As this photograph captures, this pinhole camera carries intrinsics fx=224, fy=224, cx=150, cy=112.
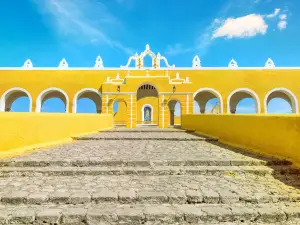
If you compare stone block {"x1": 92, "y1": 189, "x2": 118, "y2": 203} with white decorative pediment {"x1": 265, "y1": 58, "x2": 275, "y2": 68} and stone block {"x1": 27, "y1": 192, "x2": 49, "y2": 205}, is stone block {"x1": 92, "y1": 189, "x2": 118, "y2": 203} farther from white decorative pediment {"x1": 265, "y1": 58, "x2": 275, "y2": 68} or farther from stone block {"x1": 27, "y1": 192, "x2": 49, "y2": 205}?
white decorative pediment {"x1": 265, "y1": 58, "x2": 275, "y2": 68}

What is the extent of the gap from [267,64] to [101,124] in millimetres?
16625

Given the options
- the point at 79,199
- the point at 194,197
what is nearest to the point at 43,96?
the point at 79,199

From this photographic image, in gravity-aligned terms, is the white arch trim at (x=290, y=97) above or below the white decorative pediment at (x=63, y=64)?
below

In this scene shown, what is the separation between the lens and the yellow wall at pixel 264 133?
14.0ft

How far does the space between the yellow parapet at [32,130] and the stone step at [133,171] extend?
1089 mm

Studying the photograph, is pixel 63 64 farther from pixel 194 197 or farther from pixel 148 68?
pixel 194 197

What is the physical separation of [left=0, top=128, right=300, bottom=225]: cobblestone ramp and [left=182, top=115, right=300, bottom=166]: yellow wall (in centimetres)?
40

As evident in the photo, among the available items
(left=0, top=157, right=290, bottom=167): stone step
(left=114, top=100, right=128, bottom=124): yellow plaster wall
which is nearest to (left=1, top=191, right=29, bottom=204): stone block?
(left=0, top=157, right=290, bottom=167): stone step

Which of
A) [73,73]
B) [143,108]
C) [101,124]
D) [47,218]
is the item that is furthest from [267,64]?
[47,218]

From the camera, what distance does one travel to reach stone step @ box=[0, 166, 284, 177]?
3.98 meters

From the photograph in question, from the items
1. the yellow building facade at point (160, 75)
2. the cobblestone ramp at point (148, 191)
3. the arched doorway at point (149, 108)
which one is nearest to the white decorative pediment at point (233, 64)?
the yellow building facade at point (160, 75)

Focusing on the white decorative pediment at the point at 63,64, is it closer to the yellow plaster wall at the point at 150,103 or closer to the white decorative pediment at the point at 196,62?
the yellow plaster wall at the point at 150,103

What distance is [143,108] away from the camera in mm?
25922

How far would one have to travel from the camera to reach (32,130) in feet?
19.4
